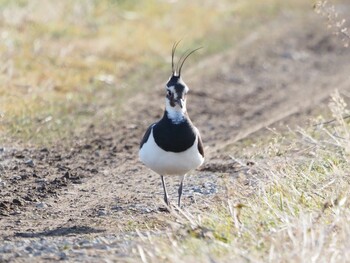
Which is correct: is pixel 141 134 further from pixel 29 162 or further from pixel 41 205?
pixel 41 205

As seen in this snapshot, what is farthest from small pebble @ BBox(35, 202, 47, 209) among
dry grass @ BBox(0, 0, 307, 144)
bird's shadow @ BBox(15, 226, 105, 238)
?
dry grass @ BBox(0, 0, 307, 144)

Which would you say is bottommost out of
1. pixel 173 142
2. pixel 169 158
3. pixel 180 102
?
pixel 169 158

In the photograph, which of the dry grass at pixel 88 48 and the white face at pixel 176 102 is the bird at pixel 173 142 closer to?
the white face at pixel 176 102

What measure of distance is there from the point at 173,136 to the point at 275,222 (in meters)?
1.38

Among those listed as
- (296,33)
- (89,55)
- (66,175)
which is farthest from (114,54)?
(66,175)

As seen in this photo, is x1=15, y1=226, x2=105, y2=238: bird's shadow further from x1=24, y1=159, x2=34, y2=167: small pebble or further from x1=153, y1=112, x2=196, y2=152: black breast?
x1=24, y1=159, x2=34, y2=167: small pebble

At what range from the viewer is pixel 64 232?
7.17 meters

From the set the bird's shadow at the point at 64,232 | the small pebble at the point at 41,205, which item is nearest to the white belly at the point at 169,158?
the bird's shadow at the point at 64,232

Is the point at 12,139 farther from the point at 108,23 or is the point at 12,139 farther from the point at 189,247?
the point at 108,23

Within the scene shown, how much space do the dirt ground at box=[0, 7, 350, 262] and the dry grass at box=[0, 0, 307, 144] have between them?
1.38 feet

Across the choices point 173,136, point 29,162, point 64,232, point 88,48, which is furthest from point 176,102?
point 88,48

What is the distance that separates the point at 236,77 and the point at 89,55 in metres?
2.18

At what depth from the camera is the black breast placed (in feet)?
25.0

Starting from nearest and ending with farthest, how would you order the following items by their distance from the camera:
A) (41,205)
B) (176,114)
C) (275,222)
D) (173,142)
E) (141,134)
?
1. (275,222)
2. (173,142)
3. (176,114)
4. (41,205)
5. (141,134)
